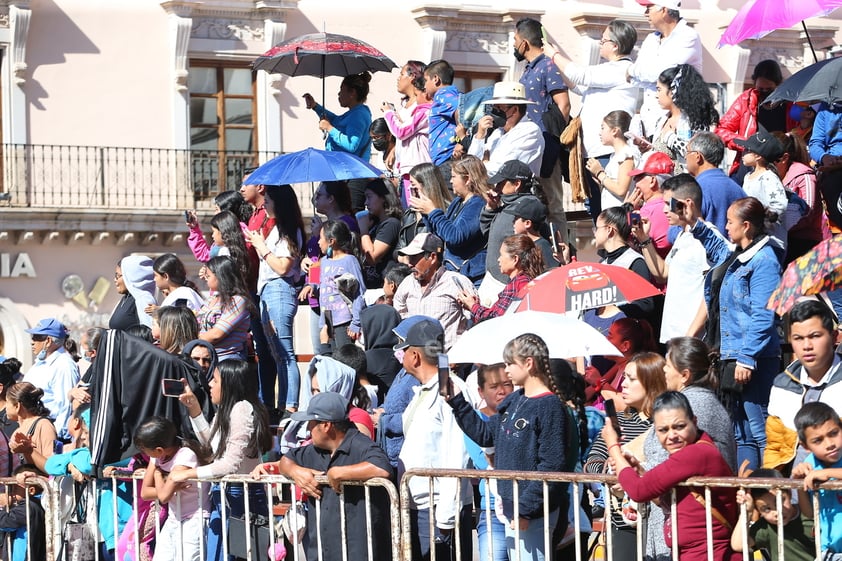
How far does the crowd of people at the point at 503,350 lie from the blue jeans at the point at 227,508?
0.05 ft

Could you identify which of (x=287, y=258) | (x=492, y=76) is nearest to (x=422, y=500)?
(x=287, y=258)

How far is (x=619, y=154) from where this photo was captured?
39.4 feet

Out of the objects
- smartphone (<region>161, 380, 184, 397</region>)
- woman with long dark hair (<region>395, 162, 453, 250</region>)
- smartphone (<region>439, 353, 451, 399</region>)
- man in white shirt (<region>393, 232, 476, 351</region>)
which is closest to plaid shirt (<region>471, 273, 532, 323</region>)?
man in white shirt (<region>393, 232, 476, 351</region>)

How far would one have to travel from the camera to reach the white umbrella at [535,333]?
28.2ft

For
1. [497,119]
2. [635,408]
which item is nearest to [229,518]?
[635,408]

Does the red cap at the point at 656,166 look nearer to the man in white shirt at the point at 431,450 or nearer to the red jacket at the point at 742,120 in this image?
the red jacket at the point at 742,120

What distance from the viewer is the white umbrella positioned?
8602mm

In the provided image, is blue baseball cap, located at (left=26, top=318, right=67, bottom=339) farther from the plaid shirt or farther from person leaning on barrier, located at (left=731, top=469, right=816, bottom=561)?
person leaning on barrier, located at (left=731, top=469, right=816, bottom=561)

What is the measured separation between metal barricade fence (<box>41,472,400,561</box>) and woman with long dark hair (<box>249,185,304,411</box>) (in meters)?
2.43

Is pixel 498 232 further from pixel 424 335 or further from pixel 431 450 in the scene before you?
pixel 431 450

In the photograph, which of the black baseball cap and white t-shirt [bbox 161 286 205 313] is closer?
the black baseball cap

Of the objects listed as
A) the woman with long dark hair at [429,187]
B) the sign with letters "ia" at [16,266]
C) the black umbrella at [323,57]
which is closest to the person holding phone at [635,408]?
the woman with long dark hair at [429,187]

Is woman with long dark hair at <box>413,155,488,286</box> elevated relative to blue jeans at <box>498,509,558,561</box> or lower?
elevated

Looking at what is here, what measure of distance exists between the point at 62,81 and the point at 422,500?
Answer: 63.4ft
